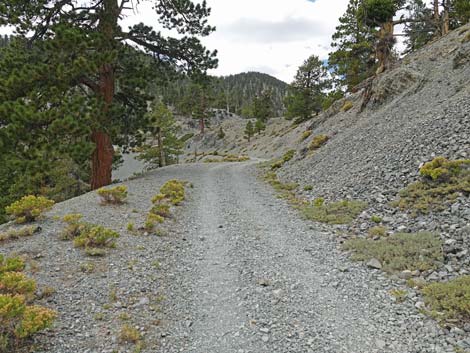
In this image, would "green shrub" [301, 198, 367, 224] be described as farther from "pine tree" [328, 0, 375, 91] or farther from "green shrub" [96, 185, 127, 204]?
"pine tree" [328, 0, 375, 91]

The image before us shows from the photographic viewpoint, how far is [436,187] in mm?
8836

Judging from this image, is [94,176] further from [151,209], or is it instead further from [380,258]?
[380,258]

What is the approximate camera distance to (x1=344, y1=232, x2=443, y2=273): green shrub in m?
6.36

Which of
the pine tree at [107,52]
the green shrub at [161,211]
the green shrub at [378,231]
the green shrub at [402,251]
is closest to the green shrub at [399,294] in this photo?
the green shrub at [402,251]

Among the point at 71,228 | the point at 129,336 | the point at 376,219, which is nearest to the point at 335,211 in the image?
the point at 376,219

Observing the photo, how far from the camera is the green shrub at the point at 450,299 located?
4.77 m

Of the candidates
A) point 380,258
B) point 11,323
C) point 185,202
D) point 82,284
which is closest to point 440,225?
point 380,258

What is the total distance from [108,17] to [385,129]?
1538cm

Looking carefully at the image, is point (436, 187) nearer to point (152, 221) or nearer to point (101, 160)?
point (152, 221)

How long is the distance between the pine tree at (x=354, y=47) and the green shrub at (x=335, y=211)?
22879 millimetres

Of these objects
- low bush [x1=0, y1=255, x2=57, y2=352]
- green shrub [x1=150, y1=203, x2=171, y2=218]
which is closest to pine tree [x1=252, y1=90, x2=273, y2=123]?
green shrub [x1=150, y1=203, x2=171, y2=218]

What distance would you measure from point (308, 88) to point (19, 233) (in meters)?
49.6

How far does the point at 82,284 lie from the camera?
6207mm

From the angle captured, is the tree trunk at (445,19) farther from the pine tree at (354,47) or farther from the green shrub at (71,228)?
the green shrub at (71,228)
